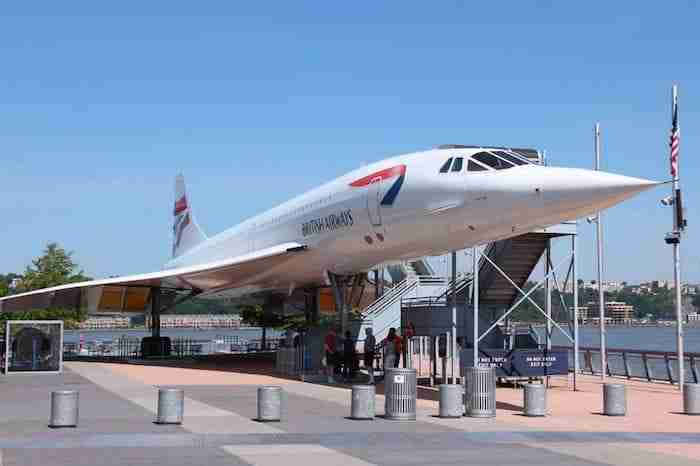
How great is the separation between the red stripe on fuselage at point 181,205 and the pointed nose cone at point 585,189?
2713cm

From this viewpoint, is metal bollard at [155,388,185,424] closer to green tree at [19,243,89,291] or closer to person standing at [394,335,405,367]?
person standing at [394,335,405,367]

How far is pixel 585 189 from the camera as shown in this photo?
1343 cm

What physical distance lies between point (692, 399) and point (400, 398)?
190 inches

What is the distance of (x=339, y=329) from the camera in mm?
20312

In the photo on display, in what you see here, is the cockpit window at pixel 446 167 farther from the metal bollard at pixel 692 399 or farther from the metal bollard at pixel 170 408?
the metal bollard at pixel 170 408

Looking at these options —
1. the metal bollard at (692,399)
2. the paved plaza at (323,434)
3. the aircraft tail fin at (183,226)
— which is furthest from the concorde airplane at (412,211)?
the aircraft tail fin at (183,226)

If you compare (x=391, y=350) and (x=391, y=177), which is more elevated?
(x=391, y=177)

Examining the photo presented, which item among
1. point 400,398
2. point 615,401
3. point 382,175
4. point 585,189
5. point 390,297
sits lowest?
point 615,401

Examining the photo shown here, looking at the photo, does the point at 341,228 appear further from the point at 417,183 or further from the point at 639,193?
the point at 639,193

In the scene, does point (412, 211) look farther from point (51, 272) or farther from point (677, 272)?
point (51, 272)

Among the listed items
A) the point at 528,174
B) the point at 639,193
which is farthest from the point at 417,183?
the point at 639,193

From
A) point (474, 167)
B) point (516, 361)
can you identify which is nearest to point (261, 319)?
point (516, 361)

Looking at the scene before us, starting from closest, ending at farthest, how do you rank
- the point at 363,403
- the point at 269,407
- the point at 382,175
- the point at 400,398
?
the point at 269,407 < the point at 363,403 < the point at 400,398 < the point at 382,175

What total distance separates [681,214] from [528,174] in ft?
19.6
